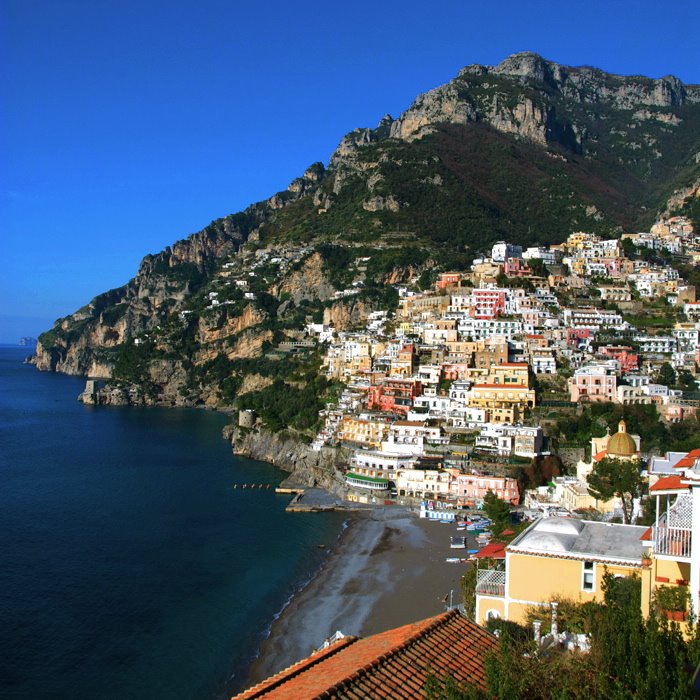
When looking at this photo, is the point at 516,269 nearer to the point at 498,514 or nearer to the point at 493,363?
the point at 493,363

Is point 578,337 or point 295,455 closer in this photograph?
point 295,455

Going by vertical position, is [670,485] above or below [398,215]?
below

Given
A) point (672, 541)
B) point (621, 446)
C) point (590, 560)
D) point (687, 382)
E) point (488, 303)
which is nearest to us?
point (672, 541)

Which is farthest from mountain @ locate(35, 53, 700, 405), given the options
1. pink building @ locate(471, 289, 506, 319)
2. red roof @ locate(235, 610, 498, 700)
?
red roof @ locate(235, 610, 498, 700)

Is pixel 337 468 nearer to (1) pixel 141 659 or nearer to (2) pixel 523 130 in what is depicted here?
(1) pixel 141 659

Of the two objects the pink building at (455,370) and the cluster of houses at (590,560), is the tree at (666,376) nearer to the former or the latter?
the pink building at (455,370)

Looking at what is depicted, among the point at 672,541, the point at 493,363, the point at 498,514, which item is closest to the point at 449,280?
the point at 493,363

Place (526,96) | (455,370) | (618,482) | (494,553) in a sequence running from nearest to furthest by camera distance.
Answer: (494,553) → (618,482) → (455,370) → (526,96)
